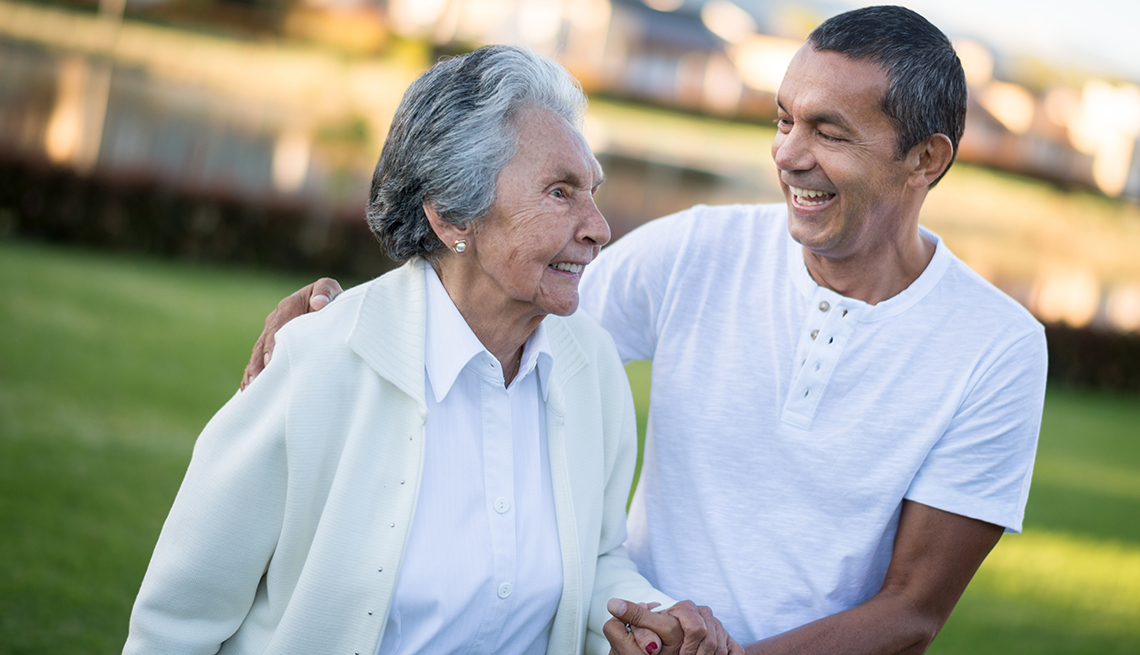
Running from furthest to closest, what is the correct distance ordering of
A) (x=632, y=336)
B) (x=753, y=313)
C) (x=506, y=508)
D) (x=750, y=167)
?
(x=750, y=167)
(x=632, y=336)
(x=753, y=313)
(x=506, y=508)

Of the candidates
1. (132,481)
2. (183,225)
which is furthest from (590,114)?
(132,481)

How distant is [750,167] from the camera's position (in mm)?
21312

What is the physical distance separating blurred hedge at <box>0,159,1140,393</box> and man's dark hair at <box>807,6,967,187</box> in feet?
38.2

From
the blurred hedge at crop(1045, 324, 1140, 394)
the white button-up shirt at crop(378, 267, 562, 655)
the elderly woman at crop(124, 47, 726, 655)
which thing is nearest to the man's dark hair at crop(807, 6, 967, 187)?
the elderly woman at crop(124, 47, 726, 655)

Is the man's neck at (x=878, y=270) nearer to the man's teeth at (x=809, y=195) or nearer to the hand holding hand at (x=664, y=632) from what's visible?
the man's teeth at (x=809, y=195)

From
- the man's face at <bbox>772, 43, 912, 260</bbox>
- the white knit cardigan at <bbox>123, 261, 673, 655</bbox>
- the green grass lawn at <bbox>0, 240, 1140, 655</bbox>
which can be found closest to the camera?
the white knit cardigan at <bbox>123, 261, 673, 655</bbox>

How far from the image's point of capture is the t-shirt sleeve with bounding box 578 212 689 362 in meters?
2.48

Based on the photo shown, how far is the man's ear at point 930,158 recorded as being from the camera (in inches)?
86.1

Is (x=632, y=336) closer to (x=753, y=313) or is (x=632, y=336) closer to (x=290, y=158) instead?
(x=753, y=313)

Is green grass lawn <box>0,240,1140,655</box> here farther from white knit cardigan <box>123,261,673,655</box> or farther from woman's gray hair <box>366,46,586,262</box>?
woman's gray hair <box>366,46,586,262</box>

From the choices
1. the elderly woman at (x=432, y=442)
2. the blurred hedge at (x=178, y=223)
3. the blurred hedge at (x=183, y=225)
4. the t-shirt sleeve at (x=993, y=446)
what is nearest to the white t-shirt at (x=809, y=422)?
the t-shirt sleeve at (x=993, y=446)

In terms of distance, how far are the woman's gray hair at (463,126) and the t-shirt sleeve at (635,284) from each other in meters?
0.61

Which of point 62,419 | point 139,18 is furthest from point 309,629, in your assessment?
point 139,18

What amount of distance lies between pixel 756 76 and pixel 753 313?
21.7 m
